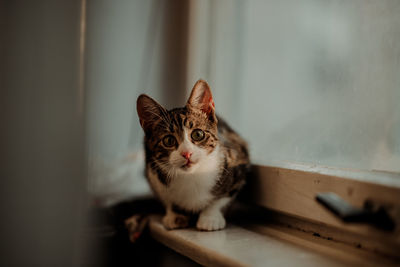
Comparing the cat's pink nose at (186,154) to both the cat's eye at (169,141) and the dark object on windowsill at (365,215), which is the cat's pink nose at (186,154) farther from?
the dark object on windowsill at (365,215)

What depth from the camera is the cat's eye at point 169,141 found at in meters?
0.74

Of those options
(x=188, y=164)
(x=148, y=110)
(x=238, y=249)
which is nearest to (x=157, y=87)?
(x=148, y=110)

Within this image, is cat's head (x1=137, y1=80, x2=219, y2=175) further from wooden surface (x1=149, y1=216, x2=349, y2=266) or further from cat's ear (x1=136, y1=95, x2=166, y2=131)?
wooden surface (x1=149, y1=216, x2=349, y2=266)

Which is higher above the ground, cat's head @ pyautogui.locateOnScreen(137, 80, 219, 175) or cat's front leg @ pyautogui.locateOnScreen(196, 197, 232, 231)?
cat's head @ pyautogui.locateOnScreen(137, 80, 219, 175)

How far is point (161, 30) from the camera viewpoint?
981mm

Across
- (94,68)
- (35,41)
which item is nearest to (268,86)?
(94,68)

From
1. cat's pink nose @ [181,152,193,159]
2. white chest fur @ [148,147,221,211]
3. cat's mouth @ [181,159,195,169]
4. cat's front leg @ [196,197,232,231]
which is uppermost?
cat's pink nose @ [181,152,193,159]

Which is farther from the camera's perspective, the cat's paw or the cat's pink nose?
the cat's paw

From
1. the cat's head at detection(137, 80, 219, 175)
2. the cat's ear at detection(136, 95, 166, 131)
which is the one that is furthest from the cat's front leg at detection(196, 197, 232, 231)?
the cat's ear at detection(136, 95, 166, 131)

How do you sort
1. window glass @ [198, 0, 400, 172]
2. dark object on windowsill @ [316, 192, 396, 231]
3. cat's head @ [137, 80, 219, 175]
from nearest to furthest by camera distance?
dark object on windowsill @ [316, 192, 396, 231]
window glass @ [198, 0, 400, 172]
cat's head @ [137, 80, 219, 175]

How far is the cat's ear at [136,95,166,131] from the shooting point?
28.8 inches

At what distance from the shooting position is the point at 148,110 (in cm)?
75

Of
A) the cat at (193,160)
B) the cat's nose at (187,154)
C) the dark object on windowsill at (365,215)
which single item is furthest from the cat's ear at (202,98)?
the dark object on windowsill at (365,215)

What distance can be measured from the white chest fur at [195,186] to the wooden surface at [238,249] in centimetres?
7
